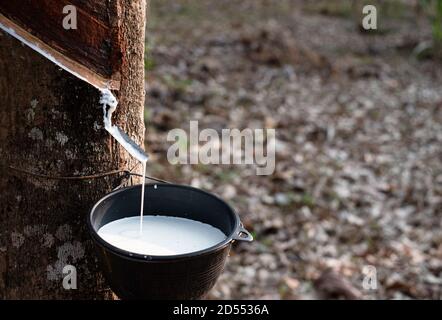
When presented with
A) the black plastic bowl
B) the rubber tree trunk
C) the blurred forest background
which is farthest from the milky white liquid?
the blurred forest background

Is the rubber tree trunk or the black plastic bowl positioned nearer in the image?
the black plastic bowl

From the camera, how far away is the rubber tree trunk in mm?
1701

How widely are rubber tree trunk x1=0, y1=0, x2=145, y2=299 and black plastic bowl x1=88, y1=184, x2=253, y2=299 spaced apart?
0.34 feet

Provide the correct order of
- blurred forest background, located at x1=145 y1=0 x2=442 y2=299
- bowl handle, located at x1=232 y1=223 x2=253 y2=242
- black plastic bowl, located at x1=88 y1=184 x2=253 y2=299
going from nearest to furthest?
black plastic bowl, located at x1=88 y1=184 x2=253 y2=299
bowl handle, located at x1=232 y1=223 x2=253 y2=242
blurred forest background, located at x1=145 y1=0 x2=442 y2=299

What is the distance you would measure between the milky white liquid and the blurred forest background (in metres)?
1.07

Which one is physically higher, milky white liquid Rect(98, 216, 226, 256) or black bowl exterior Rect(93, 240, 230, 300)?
milky white liquid Rect(98, 216, 226, 256)

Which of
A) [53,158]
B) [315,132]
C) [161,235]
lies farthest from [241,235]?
[315,132]

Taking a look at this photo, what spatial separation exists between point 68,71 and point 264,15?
23.9ft

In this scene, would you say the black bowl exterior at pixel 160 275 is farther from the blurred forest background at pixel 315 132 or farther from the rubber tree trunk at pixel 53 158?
the blurred forest background at pixel 315 132

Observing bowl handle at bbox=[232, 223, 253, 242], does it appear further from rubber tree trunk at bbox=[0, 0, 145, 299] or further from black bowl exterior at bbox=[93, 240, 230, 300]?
rubber tree trunk at bbox=[0, 0, 145, 299]

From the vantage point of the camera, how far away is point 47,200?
177cm

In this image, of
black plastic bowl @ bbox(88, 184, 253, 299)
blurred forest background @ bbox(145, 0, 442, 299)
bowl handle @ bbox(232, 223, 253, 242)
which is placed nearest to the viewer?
black plastic bowl @ bbox(88, 184, 253, 299)

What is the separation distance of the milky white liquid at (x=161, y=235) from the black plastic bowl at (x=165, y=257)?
0.07ft

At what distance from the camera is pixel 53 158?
5.71 feet
